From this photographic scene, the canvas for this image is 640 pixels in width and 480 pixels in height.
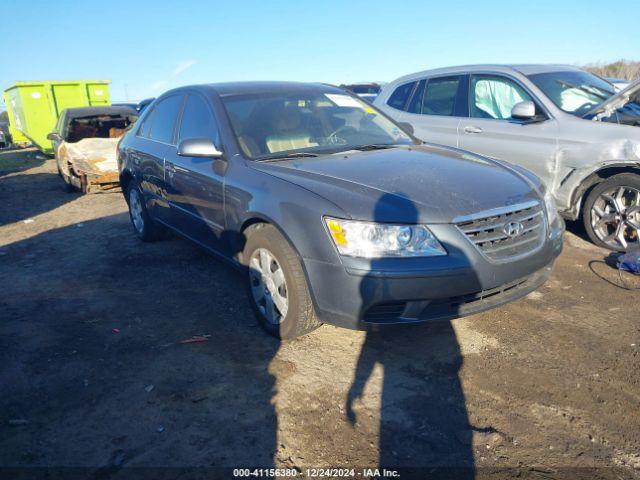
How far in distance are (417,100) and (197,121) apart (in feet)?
10.8

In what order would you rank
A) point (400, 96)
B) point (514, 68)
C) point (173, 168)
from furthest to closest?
point (400, 96)
point (514, 68)
point (173, 168)

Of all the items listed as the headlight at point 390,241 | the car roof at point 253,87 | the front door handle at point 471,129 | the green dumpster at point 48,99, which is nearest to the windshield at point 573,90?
the front door handle at point 471,129

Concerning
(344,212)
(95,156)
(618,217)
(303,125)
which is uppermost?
(303,125)

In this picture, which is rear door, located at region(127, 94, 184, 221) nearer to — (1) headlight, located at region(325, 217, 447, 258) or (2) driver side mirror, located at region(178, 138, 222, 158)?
(2) driver side mirror, located at region(178, 138, 222, 158)

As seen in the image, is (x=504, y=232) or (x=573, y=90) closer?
(x=504, y=232)

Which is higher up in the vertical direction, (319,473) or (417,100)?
(417,100)

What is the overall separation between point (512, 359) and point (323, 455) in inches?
54.9

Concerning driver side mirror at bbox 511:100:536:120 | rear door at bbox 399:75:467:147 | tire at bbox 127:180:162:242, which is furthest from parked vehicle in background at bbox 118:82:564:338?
rear door at bbox 399:75:467:147

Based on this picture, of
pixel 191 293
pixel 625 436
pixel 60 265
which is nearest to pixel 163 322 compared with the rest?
pixel 191 293

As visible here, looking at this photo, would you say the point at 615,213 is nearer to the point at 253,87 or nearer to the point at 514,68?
the point at 514,68

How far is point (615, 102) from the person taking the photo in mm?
4609

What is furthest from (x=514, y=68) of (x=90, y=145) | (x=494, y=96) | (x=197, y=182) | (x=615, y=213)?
(x=90, y=145)

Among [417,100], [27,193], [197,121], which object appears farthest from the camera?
[27,193]

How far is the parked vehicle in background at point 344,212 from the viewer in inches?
103
